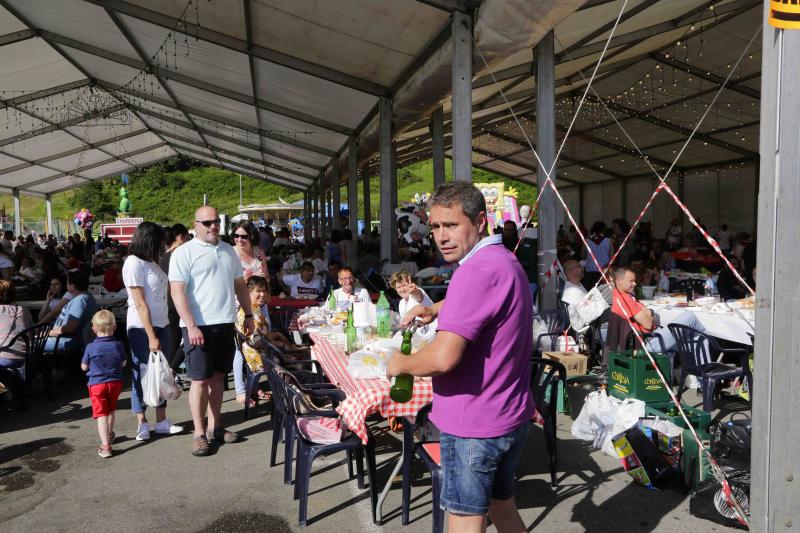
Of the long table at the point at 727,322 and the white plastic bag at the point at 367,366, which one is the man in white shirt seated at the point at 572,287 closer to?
the long table at the point at 727,322

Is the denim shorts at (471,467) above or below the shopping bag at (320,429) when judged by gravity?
above

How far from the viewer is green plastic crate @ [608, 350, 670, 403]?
14.8ft

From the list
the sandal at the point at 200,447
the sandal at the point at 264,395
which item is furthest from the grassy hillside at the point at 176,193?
the sandal at the point at 200,447

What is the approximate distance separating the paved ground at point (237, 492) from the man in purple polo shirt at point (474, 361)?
1349 mm

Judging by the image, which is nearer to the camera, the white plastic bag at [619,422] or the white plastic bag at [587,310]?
the white plastic bag at [619,422]

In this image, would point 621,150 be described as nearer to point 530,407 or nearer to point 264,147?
point 264,147

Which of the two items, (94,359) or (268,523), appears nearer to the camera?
(268,523)

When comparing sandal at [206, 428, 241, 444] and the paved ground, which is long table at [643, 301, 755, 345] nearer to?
the paved ground

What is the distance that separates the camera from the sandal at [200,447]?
439 cm

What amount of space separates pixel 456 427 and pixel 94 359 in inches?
131

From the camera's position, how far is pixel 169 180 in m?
54.9

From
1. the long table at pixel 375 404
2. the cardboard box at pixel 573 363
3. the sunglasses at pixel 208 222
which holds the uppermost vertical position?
the sunglasses at pixel 208 222

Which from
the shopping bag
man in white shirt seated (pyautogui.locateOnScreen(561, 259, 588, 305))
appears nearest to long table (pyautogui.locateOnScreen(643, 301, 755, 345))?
man in white shirt seated (pyautogui.locateOnScreen(561, 259, 588, 305))

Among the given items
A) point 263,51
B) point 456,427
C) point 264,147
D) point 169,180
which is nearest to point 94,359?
point 456,427
